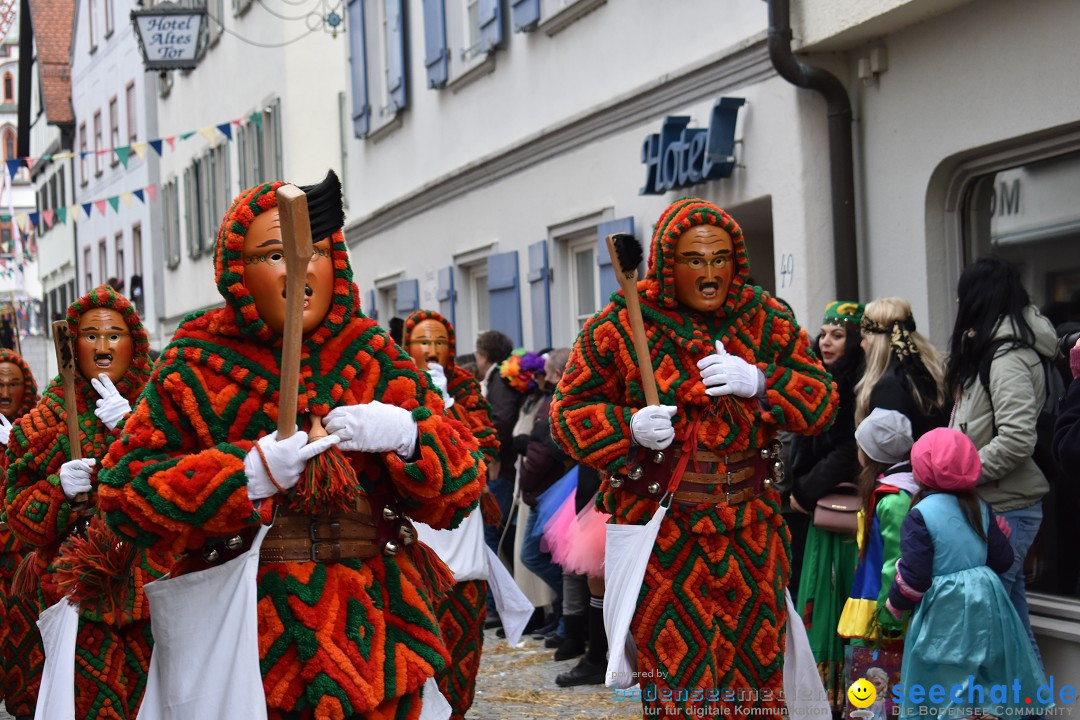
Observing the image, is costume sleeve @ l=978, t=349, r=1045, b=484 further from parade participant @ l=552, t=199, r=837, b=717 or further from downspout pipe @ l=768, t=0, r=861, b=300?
downspout pipe @ l=768, t=0, r=861, b=300

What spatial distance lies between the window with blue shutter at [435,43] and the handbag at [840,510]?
9136 millimetres

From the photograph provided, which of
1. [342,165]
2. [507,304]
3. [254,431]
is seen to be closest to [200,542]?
[254,431]

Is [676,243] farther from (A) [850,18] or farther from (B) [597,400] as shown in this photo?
(A) [850,18]

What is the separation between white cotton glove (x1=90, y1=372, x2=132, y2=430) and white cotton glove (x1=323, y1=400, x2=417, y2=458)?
2.39 meters

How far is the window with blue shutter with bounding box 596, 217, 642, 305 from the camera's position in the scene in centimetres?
1146

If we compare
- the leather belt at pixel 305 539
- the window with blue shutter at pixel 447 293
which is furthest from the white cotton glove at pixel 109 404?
the window with blue shutter at pixel 447 293

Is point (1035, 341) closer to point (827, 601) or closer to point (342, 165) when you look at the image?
point (827, 601)

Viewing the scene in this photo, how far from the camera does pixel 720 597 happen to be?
5602 millimetres

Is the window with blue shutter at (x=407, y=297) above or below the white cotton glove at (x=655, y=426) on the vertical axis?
above

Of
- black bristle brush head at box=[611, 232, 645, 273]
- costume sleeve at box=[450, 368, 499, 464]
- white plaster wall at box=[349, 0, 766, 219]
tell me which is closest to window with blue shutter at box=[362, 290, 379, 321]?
A: white plaster wall at box=[349, 0, 766, 219]

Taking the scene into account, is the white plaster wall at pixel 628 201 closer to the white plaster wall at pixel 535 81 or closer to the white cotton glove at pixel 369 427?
the white plaster wall at pixel 535 81

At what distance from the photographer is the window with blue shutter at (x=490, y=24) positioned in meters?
13.9

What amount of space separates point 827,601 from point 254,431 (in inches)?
146

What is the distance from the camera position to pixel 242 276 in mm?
4168
